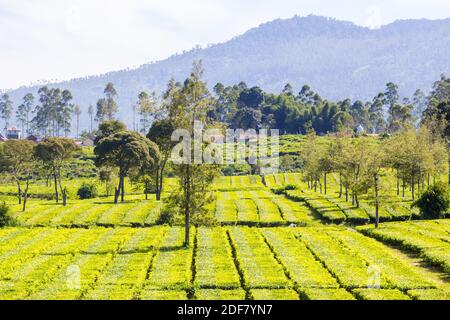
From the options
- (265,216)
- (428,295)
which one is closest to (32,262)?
(428,295)

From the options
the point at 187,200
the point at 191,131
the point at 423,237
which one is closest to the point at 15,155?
the point at 187,200

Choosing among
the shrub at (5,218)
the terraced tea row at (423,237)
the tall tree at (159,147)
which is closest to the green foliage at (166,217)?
the shrub at (5,218)

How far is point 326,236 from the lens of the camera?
57.3 m

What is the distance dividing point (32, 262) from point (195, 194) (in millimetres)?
15404

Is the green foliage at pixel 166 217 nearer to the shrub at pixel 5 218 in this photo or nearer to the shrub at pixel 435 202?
the shrub at pixel 5 218

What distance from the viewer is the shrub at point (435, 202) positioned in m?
73.3

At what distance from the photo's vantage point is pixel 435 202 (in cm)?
7344

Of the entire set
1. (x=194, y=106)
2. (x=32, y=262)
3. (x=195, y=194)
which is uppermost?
(x=194, y=106)

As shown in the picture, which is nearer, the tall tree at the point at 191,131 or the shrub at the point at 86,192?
the tall tree at the point at 191,131

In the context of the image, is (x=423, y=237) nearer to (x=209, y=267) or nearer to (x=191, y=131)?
(x=191, y=131)

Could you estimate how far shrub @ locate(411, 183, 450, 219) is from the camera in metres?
73.3

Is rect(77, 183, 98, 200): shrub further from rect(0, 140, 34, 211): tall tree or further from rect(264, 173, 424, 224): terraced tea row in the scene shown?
rect(264, 173, 424, 224): terraced tea row
